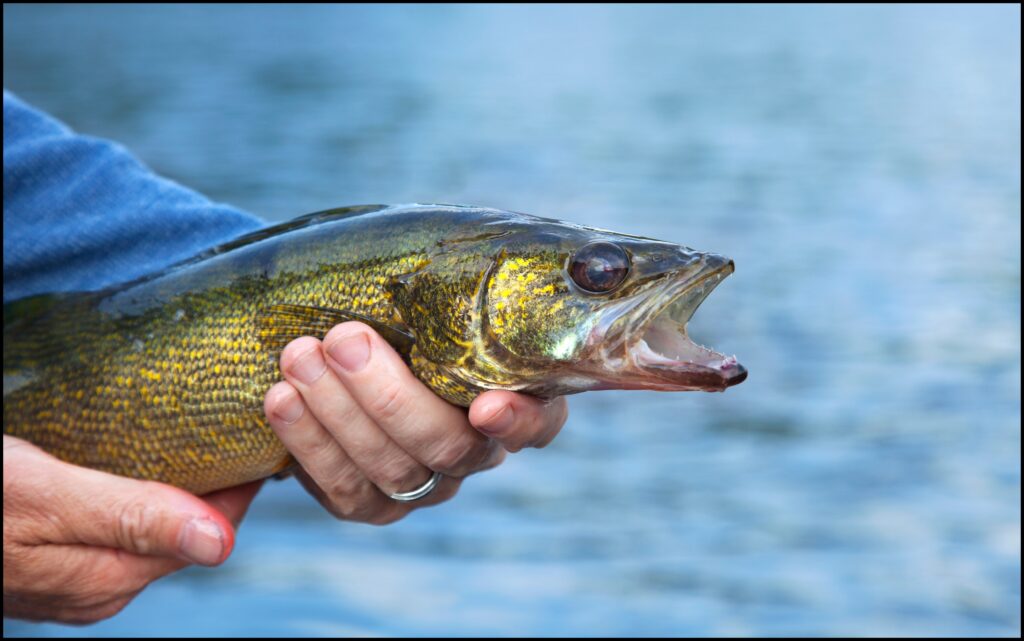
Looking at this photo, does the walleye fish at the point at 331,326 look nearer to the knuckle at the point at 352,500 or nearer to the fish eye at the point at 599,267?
the fish eye at the point at 599,267

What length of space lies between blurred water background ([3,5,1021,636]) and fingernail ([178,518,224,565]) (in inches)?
131

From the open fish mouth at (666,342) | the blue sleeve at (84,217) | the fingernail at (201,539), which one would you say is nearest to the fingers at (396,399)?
the open fish mouth at (666,342)

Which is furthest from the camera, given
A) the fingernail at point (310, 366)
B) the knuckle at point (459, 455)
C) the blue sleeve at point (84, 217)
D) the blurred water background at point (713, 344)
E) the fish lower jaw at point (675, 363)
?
the blurred water background at point (713, 344)

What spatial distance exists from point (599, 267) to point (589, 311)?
4.2 inches

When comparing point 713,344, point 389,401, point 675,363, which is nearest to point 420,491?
point 389,401

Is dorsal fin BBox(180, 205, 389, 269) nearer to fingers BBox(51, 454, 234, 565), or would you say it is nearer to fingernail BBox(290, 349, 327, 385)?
fingernail BBox(290, 349, 327, 385)

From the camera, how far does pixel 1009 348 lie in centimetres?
1098

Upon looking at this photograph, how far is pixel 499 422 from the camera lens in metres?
3.02

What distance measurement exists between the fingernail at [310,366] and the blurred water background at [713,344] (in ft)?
12.8

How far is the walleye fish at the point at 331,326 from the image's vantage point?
9.43 ft

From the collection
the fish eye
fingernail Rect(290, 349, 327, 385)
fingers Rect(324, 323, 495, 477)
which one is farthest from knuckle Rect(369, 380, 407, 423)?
the fish eye

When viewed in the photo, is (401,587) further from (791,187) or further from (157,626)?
(791,187)

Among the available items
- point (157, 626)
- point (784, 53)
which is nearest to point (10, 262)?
point (157, 626)

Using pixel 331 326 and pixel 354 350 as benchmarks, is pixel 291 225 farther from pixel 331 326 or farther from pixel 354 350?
pixel 354 350
